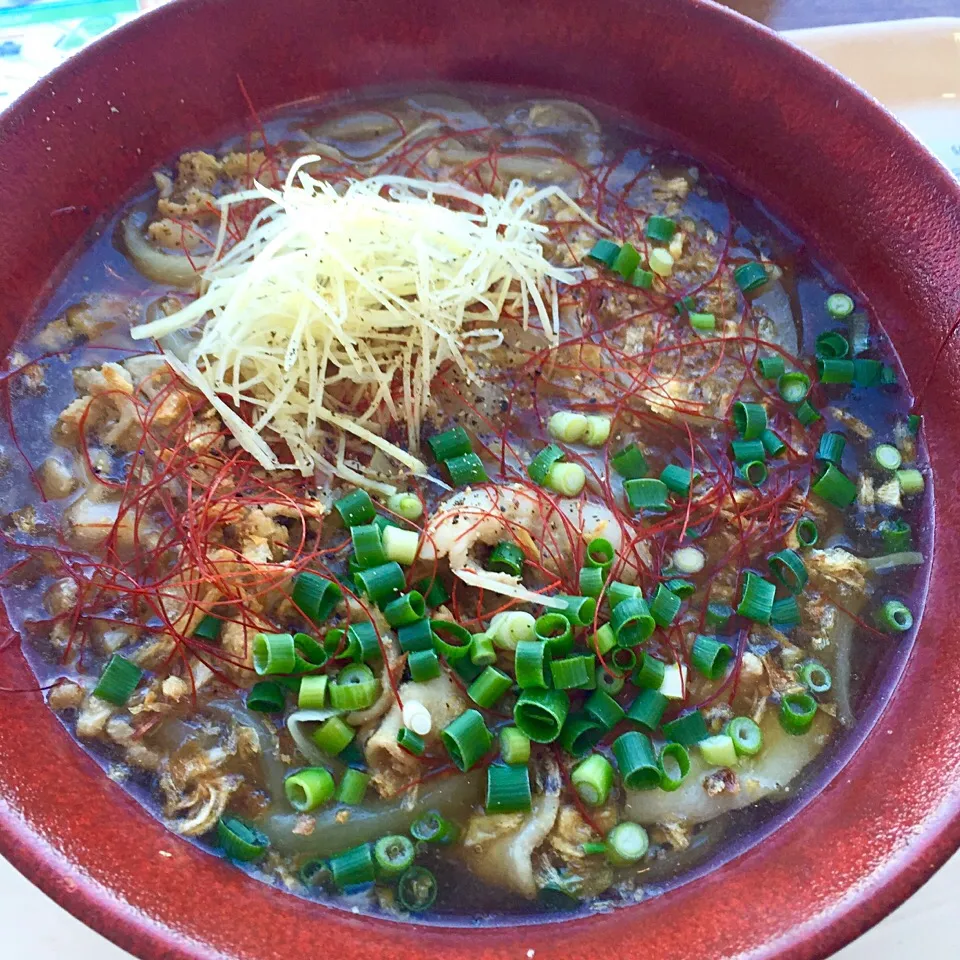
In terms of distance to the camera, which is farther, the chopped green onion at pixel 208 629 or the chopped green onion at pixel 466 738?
the chopped green onion at pixel 208 629

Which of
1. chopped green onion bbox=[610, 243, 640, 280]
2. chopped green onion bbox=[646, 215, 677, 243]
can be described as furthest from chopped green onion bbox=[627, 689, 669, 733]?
chopped green onion bbox=[646, 215, 677, 243]

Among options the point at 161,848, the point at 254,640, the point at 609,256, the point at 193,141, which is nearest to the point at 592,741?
the point at 254,640

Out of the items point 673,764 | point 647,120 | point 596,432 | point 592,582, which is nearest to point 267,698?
point 592,582

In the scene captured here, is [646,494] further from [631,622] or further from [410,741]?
[410,741]

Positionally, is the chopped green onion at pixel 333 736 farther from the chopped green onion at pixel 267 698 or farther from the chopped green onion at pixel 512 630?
the chopped green onion at pixel 512 630

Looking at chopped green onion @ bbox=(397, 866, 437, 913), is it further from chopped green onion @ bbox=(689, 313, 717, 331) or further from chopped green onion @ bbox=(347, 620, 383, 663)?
chopped green onion @ bbox=(689, 313, 717, 331)

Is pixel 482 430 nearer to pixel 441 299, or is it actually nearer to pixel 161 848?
pixel 441 299

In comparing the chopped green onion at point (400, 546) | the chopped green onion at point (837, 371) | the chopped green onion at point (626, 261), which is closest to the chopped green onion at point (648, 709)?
the chopped green onion at point (400, 546)
